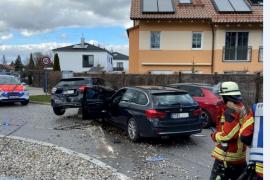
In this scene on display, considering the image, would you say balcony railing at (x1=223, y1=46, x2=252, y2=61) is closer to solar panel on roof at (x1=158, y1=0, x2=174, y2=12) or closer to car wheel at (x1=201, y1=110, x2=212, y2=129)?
solar panel on roof at (x1=158, y1=0, x2=174, y2=12)

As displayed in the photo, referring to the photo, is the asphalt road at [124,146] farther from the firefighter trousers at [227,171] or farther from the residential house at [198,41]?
the residential house at [198,41]

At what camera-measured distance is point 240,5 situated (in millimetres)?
29359

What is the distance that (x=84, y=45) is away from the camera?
7269 cm

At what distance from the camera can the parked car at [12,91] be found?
19000mm

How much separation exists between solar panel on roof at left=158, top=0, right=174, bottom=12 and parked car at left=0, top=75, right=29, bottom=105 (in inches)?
507

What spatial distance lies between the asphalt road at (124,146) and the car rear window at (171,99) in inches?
43.7

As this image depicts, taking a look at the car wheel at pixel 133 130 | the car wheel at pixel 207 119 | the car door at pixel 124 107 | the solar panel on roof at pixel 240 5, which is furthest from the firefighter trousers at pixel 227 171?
the solar panel on roof at pixel 240 5

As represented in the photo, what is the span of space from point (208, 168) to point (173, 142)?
274cm

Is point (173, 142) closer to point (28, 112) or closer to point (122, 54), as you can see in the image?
point (28, 112)

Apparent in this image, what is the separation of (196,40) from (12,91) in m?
15.4

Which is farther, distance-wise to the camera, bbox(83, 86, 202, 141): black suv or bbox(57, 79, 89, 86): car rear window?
bbox(57, 79, 89, 86): car rear window

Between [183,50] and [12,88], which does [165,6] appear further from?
[12,88]

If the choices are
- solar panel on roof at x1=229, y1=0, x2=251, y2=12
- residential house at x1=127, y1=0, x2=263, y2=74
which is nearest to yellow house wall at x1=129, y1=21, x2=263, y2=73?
residential house at x1=127, y1=0, x2=263, y2=74

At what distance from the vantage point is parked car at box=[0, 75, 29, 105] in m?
19.0
